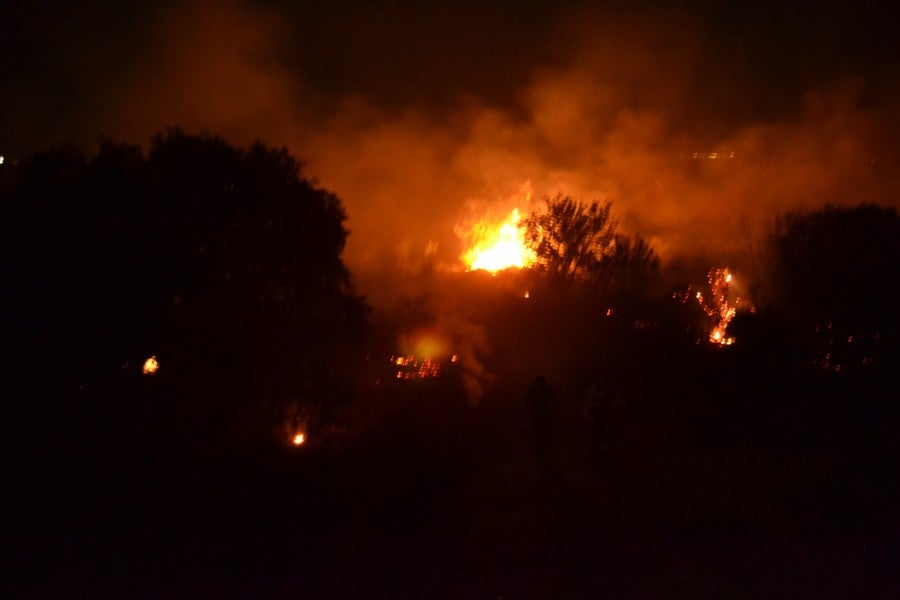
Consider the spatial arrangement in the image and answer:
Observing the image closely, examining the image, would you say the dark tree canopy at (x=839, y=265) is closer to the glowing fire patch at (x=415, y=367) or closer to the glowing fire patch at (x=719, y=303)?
the glowing fire patch at (x=719, y=303)

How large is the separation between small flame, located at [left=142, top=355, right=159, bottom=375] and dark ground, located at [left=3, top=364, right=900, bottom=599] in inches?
40.0

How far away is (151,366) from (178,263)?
6.99 ft

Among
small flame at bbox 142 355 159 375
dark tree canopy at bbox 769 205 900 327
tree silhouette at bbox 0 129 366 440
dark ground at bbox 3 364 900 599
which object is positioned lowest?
dark ground at bbox 3 364 900 599

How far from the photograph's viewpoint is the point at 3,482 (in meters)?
9.12

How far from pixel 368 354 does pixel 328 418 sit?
12.0 ft

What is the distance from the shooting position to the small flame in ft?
38.9

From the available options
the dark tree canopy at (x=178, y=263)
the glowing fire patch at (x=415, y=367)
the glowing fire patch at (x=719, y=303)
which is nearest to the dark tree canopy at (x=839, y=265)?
the glowing fire patch at (x=719, y=303)

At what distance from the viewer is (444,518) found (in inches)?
371

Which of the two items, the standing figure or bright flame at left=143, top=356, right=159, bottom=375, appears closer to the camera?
the standing figure

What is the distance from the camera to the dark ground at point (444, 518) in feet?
24.0

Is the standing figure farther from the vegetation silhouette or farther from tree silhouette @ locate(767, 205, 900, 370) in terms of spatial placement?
tree silhouette @ locate(767, 205, 900, 370)

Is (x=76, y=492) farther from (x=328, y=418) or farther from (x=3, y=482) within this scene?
(x=328, y=418)

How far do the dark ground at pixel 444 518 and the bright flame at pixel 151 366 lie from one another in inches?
40.3

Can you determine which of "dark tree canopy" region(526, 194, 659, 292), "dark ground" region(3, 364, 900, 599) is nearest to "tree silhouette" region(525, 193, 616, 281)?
"dark tree canopy" region(526, 194, 659, 292)
